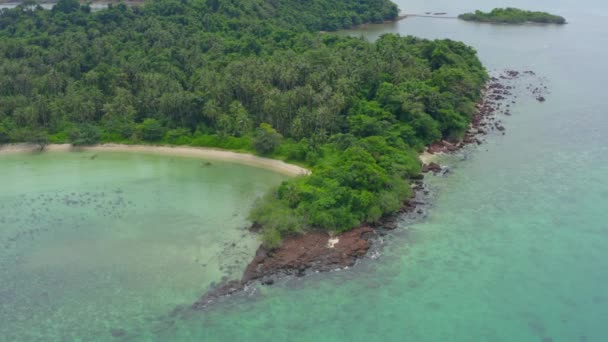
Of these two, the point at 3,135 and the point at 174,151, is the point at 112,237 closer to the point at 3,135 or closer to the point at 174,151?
the point at 174,151

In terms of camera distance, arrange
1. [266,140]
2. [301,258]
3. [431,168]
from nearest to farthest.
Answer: [301,258] → [431,168] → [266,140]

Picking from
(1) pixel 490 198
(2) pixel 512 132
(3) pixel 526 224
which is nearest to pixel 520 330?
(3) pixel 526 224

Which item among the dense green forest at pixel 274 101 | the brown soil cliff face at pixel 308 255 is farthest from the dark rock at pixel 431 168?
the brown soil cliff face at pixel 308 255

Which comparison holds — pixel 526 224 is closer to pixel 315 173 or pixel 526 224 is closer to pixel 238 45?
pixel 315 173

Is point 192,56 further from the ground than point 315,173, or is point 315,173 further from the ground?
point 192,56

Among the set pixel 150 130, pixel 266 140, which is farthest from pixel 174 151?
pixel 266 140

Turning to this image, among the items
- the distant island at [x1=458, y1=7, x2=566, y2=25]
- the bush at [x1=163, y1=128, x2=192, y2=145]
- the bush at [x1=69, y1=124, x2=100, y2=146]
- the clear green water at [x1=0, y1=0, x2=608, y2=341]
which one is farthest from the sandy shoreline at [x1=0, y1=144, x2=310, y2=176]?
the distant island at [x1=458, y1=7, x2=566, y2=25]
